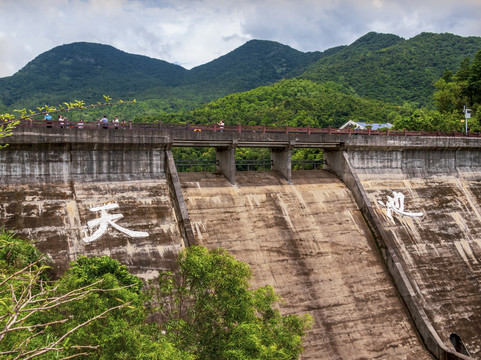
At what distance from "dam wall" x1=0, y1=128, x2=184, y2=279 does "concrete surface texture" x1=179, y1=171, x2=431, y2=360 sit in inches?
69.9

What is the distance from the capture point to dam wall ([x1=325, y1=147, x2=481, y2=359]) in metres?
17.5

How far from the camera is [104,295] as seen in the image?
870 cm

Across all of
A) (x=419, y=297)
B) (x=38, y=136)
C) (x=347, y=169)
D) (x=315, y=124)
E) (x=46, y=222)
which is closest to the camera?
(x=46, y=222)

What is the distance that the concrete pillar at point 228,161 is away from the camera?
64.3ft

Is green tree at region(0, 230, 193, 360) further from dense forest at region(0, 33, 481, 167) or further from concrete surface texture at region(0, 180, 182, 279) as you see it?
dense forest at region(0, 33, 481, 167)

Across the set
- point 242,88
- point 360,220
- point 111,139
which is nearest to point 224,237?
point 111,139

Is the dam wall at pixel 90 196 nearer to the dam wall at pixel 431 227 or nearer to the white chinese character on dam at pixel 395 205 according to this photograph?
the dam wall at pixel 431 227

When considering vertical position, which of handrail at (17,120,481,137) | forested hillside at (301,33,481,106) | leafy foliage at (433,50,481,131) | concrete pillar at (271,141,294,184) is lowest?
concrete pillar at (271,141,294,184)

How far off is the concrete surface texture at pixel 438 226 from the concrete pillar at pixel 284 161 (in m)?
3.66

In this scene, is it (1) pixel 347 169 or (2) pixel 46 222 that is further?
(1) pixel 347 169

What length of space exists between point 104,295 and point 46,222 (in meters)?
6.75

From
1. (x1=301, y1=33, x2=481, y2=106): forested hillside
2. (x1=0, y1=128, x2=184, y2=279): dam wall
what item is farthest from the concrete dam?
(x1=301, y1=33, x2=481, y2=106): forested hillside

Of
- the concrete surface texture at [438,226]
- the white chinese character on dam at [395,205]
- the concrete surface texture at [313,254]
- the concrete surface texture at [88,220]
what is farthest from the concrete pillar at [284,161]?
the concrete surface texture at [88,220]

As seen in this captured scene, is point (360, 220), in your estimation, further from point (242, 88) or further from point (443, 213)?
point (242, 88)
